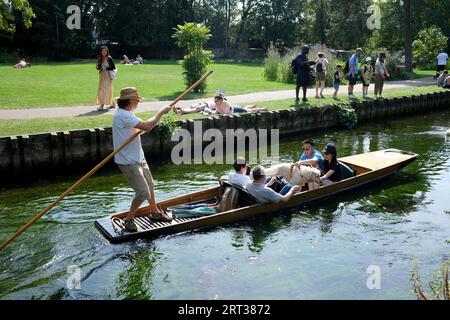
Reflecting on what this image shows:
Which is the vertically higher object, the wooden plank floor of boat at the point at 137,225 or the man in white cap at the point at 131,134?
the man in white cap at the point at 131,134

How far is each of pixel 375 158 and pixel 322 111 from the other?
20.6 feet

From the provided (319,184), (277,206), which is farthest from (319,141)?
(277,206)

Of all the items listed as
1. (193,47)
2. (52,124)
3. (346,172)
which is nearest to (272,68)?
(193,47)

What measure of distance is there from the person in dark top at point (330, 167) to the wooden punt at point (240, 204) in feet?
0.56

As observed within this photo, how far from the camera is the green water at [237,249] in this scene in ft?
23.6

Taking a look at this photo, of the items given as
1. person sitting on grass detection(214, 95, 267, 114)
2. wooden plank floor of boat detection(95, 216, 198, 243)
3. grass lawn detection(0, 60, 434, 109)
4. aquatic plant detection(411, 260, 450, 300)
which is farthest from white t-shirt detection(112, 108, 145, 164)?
grass lawn detection(0, 60, 434, 109)

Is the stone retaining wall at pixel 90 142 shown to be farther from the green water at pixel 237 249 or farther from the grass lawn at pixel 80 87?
the grass lawn at pixel 80 87

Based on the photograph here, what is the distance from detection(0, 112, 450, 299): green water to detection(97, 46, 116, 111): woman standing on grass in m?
4.68

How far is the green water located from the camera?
7.19 meters

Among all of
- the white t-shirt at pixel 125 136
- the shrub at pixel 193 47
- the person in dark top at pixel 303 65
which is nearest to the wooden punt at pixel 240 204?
the white t-shirt at pixel 125 136

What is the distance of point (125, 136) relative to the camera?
777 cm

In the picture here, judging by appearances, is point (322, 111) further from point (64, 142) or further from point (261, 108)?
point (64, 142)

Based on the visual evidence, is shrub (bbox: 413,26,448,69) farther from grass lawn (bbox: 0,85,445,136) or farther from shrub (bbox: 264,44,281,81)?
grass lawn (bbox: 0,85,445,136)

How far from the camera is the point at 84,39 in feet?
147
